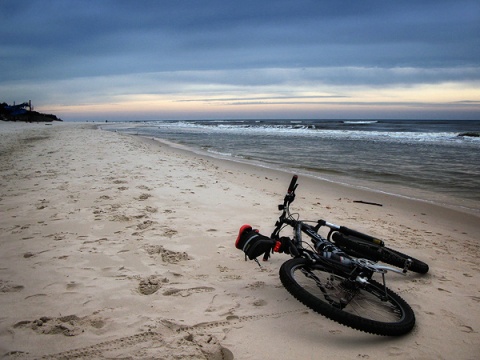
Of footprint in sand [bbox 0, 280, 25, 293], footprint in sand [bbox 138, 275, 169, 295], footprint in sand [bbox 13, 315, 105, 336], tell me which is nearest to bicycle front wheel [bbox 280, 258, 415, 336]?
footprint in sand [bbox 138, 275, 169, 295]

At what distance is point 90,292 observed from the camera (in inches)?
127

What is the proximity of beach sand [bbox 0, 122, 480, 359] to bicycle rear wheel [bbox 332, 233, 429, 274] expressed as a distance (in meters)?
0.18

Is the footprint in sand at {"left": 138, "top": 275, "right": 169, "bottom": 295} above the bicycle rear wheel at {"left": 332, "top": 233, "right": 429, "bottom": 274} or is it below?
below

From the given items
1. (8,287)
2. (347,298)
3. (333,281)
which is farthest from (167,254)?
(347,298)

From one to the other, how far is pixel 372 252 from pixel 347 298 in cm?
97

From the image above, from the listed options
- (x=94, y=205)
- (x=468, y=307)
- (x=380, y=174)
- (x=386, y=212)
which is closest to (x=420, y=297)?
(x=468, y=307)

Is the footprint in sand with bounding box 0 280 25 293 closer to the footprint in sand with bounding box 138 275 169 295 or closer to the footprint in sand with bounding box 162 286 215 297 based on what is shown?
the footprint in sand with bounding box 138 275 169 295

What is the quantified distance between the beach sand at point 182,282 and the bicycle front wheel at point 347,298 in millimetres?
184

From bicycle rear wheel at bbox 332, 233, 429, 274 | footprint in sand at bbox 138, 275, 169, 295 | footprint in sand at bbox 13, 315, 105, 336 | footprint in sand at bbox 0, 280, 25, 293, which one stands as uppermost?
bicycle rear wheel at bbox 332, 233, 429, 274

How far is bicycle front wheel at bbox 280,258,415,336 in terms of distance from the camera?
106 inches

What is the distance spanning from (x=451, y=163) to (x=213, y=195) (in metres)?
14.4

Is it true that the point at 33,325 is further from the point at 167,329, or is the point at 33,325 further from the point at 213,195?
the point at 213,195

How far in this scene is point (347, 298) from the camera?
3.14m

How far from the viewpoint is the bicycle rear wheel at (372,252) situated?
3754mm
